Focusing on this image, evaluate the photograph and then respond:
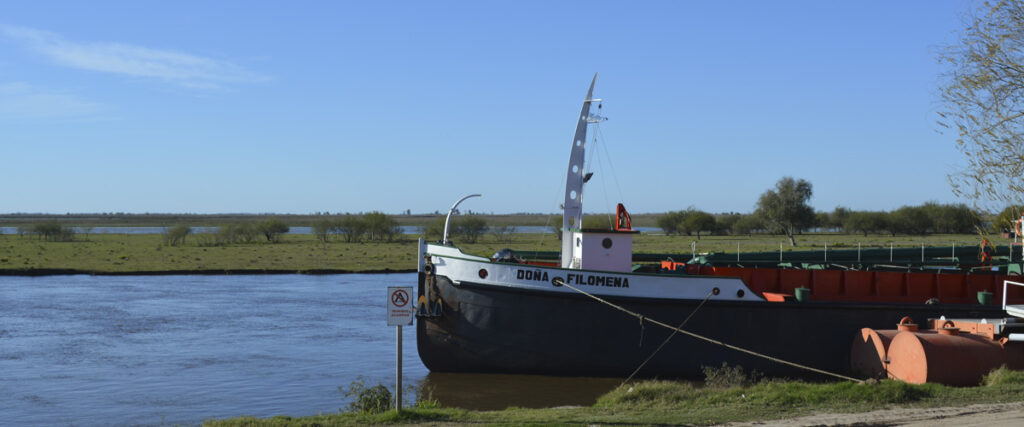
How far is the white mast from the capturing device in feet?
63.1

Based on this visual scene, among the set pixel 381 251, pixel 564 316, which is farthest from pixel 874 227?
pixel 564 316

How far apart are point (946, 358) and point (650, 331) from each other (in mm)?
5173

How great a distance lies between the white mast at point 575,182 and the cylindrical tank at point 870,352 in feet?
19.4

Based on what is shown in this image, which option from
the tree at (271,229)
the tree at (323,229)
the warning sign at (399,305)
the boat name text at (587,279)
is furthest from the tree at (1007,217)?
the tree at (271,229)

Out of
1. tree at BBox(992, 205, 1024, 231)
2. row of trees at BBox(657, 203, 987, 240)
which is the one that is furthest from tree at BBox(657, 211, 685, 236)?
tree at BBox(992, 205, 1024, 231)

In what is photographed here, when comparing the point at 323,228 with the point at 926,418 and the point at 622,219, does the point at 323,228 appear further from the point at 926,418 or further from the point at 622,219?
the point at 926,418

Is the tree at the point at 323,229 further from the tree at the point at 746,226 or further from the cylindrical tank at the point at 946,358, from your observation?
the cylindrical tank at the point at 946,358

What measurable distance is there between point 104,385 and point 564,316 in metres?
9.19

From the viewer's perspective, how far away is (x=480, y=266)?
1766cm

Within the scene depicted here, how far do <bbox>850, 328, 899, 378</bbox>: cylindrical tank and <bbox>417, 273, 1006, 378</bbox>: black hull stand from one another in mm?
407

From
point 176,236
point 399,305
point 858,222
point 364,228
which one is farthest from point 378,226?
point 399,305

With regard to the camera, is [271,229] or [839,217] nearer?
[271,229]

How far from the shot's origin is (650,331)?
17469mm

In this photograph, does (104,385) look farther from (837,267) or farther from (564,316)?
(837,267)
